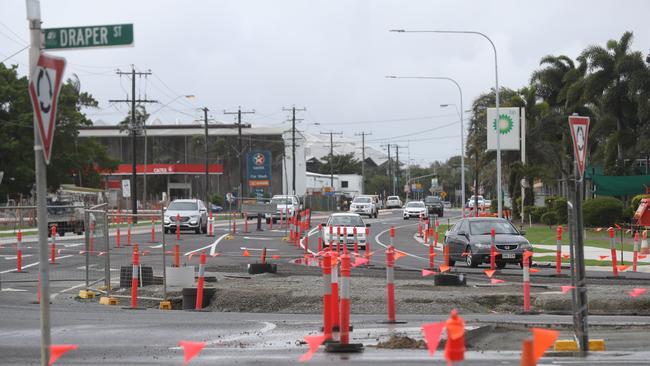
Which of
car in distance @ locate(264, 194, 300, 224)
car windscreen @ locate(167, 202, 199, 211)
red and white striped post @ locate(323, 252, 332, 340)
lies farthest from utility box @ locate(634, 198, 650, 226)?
red and white striped post @ locate(323, 252, 332, 340)

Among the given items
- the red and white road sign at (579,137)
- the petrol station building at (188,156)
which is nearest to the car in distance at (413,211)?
the petrol station building at (188,156)

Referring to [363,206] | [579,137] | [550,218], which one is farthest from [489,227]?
[363,206]

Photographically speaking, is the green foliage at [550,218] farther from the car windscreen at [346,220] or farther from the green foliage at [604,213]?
the car windscreen at [346,220]

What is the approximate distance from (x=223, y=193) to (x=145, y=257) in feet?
263

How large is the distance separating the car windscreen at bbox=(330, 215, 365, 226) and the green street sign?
2989 cm

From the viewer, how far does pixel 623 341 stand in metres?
11.7

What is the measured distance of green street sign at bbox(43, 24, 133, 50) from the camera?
749 centimetres

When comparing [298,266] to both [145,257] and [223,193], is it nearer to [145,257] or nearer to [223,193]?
[145,257]

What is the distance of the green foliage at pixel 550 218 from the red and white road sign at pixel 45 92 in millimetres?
50252

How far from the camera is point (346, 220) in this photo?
125 ft

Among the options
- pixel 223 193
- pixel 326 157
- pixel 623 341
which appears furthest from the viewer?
pixel 326 157

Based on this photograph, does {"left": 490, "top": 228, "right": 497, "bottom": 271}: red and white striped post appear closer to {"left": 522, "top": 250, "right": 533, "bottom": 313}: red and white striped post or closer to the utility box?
{"left": 522, "top": 250, "right": 533, "bottom": 313}: red and white striped post

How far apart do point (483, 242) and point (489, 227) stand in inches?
42.3

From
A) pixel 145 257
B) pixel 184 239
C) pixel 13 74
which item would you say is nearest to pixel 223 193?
pixel 13 74
